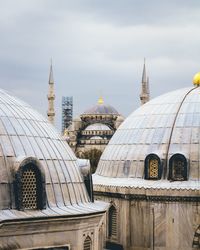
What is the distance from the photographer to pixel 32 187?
50.0 feet

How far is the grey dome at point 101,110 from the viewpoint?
99.9 metres

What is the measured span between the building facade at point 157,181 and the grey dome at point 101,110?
239 feet

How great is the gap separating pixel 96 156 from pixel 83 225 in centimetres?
6126

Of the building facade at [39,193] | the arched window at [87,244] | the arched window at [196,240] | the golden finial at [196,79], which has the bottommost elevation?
the arched window at [196,240]

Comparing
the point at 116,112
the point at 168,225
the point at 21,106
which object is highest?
the point at 116,112

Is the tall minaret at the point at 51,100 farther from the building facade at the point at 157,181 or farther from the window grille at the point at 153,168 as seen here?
the window grille at the point at 153,168

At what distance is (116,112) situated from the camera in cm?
10225

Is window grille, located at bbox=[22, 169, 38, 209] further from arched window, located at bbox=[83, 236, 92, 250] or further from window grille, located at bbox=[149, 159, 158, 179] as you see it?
window grille, located at bbox=[149, 159, 158, 179]

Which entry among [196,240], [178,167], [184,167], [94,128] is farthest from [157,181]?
[94,128]

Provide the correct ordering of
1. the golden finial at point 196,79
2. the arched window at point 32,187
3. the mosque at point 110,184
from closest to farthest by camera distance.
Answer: the mosque at point 110,184 < the arched window at point 32,187 < the golden finial at point 196,79

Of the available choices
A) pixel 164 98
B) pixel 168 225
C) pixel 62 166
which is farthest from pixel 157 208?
pixel 62 166

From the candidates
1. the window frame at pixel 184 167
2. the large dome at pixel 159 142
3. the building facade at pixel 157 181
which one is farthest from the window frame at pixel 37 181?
the window frame at pixel 184 167

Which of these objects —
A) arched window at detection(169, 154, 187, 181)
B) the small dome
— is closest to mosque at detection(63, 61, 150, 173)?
the small dome

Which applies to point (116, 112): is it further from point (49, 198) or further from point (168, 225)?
point (49, 198)
